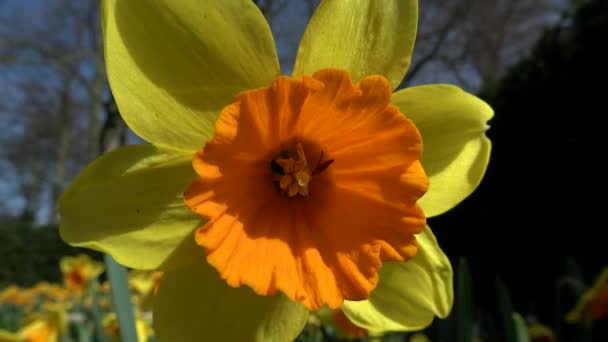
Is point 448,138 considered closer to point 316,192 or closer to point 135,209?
point 316,192

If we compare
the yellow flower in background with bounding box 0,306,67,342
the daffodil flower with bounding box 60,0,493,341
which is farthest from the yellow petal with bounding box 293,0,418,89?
the yellow flower in background with bounding box 0,306,67,342

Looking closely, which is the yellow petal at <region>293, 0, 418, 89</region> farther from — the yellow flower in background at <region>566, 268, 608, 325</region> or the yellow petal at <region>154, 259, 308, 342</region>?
the yellow flower in background at <region>566, 268, 608, 325</region>

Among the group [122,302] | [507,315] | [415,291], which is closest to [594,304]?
[507,315]

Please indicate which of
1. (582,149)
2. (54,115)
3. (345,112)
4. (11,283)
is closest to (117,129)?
(345,112)

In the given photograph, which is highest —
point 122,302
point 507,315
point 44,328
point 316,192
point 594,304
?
point 316,192

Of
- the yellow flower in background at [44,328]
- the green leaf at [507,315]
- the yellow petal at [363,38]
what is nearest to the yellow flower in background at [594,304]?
the green leaf at [507,315]

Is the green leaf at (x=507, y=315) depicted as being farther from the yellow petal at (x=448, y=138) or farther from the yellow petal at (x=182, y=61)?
the yellow petal at (x=182, y=61)

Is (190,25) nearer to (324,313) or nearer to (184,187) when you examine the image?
(184,187)
